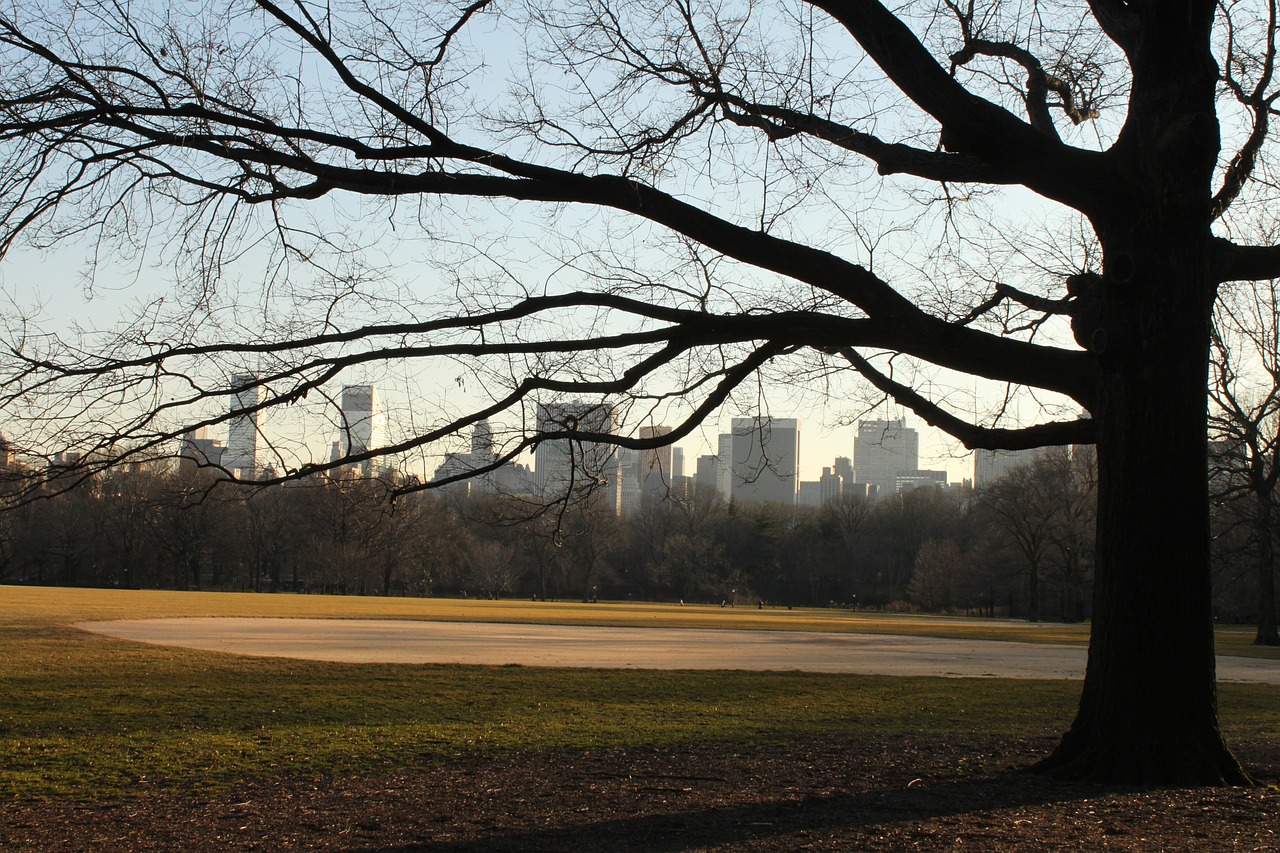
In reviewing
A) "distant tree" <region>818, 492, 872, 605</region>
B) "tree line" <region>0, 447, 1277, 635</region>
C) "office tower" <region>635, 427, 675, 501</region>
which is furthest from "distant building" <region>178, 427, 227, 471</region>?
"distant tree" <region>818, 492, 872, 605</region>

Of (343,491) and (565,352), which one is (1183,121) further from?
(343,491)

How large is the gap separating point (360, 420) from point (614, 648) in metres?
16.8

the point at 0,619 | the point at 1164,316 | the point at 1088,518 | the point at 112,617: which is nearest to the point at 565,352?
Result: the point at 1164,316

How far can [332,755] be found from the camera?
8297 mm

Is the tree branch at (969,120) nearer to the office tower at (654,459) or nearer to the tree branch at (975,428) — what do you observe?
the tree branch at (975,428)

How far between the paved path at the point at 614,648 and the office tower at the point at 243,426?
35.7ft

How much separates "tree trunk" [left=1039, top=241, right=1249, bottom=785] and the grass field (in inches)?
115

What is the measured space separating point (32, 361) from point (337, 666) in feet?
34.5

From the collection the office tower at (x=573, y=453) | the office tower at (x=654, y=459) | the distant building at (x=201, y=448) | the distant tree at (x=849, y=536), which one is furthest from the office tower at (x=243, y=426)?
the distant tree at (x=849, y=536)

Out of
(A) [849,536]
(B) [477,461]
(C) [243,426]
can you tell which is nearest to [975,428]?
(B) [477,461]

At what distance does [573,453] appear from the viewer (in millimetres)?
8852

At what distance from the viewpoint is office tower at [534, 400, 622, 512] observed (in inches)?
333

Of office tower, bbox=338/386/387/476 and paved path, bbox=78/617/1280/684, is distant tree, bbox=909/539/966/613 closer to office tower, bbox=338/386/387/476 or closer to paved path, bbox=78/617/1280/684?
paved path, bbox=78/617/1280/684

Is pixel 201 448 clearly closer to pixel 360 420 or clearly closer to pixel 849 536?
pixel 360 420
